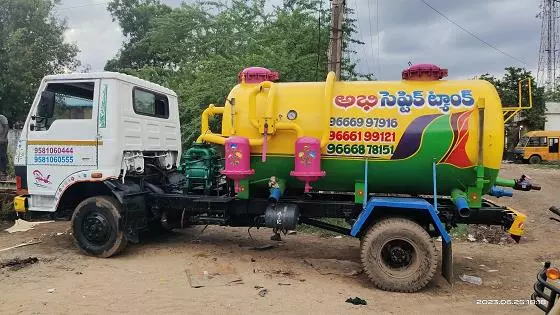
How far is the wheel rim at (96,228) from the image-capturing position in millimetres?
6762

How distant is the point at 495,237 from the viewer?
8859 millimetres

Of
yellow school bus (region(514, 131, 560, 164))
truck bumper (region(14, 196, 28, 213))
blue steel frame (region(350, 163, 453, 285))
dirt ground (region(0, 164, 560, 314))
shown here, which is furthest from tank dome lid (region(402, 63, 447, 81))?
yellow school bus (region(514, 131, 560, 164))

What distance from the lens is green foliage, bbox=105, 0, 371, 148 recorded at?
13.6 m

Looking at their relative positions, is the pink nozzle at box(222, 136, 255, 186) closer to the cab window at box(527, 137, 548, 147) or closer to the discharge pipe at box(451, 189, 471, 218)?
the discharge pipe at box(451, 189, 471, 218)

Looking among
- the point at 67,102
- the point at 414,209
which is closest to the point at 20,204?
the point at 67,102

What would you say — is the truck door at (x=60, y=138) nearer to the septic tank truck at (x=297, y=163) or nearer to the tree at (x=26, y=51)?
the septic tank truck at (x=297, y=163)

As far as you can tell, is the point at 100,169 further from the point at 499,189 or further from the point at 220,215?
the point at 499,189

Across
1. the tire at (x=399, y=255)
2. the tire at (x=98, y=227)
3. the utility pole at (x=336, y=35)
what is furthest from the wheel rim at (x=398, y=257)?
the utility pole at (x=336, y=35)

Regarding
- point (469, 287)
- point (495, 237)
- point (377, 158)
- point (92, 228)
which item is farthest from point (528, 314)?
point (92, 228)

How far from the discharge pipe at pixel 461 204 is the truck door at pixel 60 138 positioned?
15.5 feet

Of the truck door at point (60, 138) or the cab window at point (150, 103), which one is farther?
the cab window at point (150, 103)

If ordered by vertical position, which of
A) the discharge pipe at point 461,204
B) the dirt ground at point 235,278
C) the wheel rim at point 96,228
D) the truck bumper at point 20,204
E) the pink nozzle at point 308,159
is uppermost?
→ the pink nozzle at point 308,159

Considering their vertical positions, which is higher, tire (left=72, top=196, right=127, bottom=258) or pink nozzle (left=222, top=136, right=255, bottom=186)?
pink nozzle (left=222, top=136, right=255, bottom=186)

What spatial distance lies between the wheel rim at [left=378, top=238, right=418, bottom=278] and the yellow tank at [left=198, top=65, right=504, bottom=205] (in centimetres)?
79
